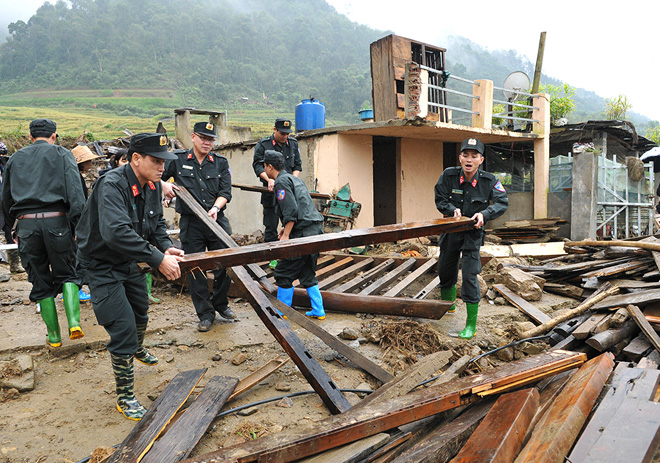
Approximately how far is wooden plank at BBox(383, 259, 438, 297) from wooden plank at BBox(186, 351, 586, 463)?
2750 mm

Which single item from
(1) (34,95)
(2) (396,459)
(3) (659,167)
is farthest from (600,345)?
(1) (34,95)

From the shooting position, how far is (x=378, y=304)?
4871 millimetres

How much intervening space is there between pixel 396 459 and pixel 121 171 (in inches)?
94.1

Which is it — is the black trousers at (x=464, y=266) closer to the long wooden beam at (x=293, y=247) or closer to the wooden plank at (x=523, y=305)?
the wooden plank at (x=523, y=305)

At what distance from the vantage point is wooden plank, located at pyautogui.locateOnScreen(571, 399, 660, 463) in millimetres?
1846

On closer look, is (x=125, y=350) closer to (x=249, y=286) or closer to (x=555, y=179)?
(x=249, y=286)

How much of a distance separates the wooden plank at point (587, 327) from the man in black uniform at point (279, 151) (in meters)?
3.64

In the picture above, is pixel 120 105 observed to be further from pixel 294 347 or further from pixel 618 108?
pixel 294 347

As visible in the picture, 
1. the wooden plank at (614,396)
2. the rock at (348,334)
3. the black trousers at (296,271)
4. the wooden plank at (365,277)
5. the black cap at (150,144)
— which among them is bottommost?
the rock at (348,334)

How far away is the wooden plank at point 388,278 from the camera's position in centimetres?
560

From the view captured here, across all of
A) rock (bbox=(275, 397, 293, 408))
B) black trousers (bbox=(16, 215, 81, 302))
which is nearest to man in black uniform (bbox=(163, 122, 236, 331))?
black trousers (bbox=(16, 215, 81, 302))

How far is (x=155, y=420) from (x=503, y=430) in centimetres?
185

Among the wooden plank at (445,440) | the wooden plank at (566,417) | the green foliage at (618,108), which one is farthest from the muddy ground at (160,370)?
the green foliage at (618,108)

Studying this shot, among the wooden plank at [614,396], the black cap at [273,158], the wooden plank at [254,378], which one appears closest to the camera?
the wooden plank at [614,396]
